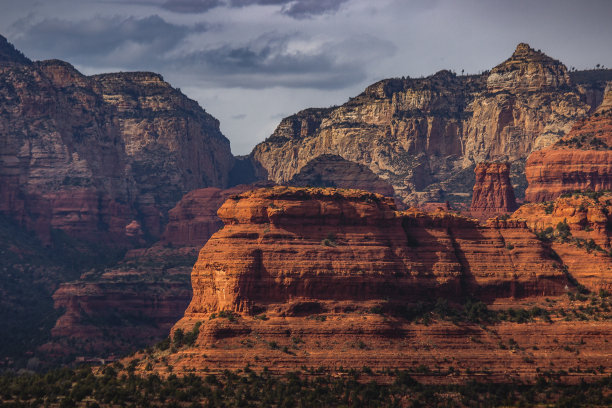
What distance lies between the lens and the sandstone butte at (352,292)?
123 metres

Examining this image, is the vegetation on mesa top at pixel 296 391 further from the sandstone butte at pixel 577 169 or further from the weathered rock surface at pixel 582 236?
the sandstone butte at pixel 577 169

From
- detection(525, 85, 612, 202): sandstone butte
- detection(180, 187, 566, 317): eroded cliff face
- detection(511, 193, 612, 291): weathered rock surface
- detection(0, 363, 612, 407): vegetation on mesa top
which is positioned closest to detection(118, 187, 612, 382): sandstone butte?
detection(180, 187, 566, 317): eroded cliff face

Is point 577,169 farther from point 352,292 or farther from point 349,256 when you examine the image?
point 352,292

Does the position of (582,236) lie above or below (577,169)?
below

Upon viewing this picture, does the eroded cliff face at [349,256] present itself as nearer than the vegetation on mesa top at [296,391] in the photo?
No

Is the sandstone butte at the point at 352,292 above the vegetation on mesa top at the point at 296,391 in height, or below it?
above

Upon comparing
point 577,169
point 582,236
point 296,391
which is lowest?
point 296,391

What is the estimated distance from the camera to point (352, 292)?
5049 inches

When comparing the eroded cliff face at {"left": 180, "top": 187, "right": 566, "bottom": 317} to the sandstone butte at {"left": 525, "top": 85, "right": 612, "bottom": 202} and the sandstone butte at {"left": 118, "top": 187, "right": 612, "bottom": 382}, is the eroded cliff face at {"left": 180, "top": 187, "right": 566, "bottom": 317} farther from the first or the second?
the sandstone butte at {"left": 525, "top": 85, "right": 612, "bottom": 202}

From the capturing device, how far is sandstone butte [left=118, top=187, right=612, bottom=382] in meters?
123

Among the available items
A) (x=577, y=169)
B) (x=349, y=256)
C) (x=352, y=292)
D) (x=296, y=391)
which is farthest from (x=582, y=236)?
(x=577, y=169)

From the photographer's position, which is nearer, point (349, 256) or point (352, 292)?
point (352, 292)

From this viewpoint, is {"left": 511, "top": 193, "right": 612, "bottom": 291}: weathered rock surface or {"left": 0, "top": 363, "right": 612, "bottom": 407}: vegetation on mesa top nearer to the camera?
{"left": 0, "top": 363, "right": 612, "bottom": 407}: vegetation on mesa top

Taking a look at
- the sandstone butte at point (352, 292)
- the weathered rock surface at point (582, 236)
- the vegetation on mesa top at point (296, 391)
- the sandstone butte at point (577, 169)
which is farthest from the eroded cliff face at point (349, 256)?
the sandstone butte at point (577, 169)
